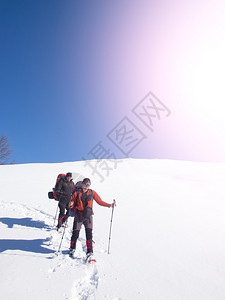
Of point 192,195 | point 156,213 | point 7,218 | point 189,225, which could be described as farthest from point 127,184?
point 7,218

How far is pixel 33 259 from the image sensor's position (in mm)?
3707

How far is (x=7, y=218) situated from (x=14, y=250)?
318cm

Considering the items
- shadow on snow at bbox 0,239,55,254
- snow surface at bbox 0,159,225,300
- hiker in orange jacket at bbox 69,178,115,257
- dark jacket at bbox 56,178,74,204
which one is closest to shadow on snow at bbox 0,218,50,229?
snow surface at bbox 0,159,225,300

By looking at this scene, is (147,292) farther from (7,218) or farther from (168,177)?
(168,177)

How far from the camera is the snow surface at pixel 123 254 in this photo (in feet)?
Result: 9.82

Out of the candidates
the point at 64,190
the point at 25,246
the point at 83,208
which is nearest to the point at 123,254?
the point at 83,208

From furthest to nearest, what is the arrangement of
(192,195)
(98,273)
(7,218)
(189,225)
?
(192,195)
(189,225)
(7,218)
(98,273)

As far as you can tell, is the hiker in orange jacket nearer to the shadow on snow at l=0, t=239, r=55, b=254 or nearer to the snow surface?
the snow surface

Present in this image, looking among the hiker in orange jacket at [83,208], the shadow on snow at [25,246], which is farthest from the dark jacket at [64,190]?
the hiker in orange jacket at [83,208]

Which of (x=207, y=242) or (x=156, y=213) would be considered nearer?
(x=207, y=242)

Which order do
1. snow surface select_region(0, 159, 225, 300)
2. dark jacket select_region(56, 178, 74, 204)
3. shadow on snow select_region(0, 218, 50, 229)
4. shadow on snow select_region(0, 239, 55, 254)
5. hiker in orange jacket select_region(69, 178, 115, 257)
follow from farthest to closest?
dark jacket select_region(56, 178, 74, 204), shadow on snow select_region(0, 218, 50, 229), hiker in orange jacket select_region(69, 178, 115, 257), shadow on snow select_region(0, 239, 55, 254), snow surface select_region(0, 159, 225, 300)

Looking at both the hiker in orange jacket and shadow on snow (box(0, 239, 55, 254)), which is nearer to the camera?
shadow on snow (box(0, 239, 55, 254))

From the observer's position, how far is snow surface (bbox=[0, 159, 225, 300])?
2.99m

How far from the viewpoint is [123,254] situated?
451 centimetres
